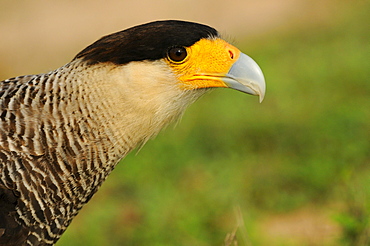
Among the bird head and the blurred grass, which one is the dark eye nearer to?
the bird head

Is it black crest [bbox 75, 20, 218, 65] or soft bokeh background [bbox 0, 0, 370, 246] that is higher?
black crest [bbox 75, 20, 218, 65]

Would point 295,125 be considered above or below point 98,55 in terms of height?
below

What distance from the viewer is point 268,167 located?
20.3ft

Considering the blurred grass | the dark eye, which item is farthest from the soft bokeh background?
the dark eye

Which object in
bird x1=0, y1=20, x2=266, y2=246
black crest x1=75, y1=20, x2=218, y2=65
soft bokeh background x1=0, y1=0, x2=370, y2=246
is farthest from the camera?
soft bokeh background x1=0, y1=0, x2=370, y2=246

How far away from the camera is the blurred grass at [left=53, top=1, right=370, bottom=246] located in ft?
16.2

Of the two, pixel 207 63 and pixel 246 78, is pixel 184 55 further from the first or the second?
pixel 246 78

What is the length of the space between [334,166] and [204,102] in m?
2.78

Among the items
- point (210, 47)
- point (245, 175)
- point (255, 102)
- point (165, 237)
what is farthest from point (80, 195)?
point (255, 102)

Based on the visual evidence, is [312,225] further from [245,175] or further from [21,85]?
[21,85]

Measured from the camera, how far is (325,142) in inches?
247

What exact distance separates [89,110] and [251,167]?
3440 millimetres

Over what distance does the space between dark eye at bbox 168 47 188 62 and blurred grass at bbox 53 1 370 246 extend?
1621 millimetres

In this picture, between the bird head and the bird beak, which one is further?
the bird beak
